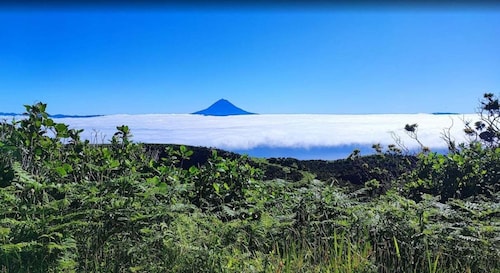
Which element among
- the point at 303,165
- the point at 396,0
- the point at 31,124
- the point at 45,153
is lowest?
the point at 303,165

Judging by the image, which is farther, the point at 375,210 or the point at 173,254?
the point at 375,210

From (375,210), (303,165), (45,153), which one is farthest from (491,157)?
(303,165)

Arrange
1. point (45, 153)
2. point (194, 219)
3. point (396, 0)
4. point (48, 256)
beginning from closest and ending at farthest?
point (48, 256) < point (396, 0) < point (194, 219) < point (45, 153)

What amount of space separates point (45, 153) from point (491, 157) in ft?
19.3

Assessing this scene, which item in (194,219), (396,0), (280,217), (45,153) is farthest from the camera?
(45,153)

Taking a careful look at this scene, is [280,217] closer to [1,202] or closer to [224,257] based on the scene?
[224,257]

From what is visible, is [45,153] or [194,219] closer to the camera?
[194,219]

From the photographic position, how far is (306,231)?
3719 millimetres

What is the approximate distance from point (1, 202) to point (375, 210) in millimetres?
2802

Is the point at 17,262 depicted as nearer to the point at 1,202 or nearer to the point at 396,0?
the point at 1,202

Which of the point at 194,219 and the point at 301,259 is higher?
the point at 194,219

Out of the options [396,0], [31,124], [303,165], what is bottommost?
[303,165]

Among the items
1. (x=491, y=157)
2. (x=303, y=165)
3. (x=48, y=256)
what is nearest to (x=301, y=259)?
(x=48, y=256)

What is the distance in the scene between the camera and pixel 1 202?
127 inches
